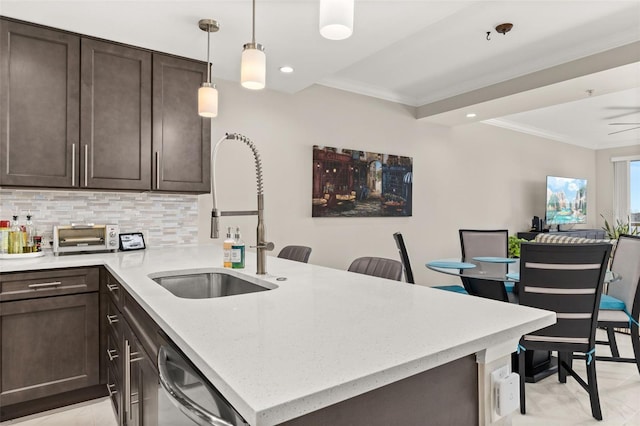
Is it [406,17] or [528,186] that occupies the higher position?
[406,17]

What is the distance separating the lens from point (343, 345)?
86cm

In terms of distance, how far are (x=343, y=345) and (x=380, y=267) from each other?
1171 millimetres

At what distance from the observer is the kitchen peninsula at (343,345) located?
683 millimetres

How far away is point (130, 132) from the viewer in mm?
2727

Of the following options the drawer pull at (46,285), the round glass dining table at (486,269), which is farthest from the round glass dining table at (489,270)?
the drawer pull at (46,285)

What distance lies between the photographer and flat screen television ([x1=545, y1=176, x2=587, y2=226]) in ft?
21.4

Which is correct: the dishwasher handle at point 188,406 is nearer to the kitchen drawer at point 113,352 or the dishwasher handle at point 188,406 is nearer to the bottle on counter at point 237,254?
the bottle on counter at point 237,254

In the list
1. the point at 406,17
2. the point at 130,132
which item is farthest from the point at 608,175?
the point at 130,132

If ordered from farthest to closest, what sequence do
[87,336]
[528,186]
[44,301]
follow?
1. [528,186]
2. [87,336]
3. [44,301]

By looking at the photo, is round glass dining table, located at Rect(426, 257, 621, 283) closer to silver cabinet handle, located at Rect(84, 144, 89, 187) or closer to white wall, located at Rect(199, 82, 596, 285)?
white wall, located at Rect(199, 82, 596, 285)

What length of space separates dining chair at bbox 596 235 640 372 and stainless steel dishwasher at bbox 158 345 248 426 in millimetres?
2894

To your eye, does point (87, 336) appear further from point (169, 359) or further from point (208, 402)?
point (208, 402)

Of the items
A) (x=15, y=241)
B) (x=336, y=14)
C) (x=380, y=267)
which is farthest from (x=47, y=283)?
(x=336, y=14)

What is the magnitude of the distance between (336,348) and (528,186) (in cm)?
659
